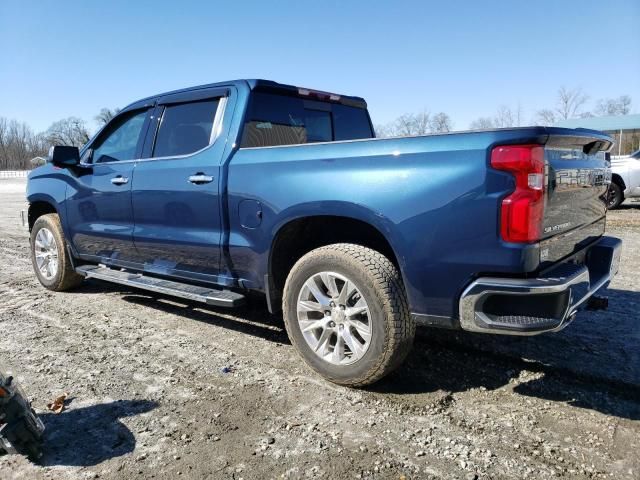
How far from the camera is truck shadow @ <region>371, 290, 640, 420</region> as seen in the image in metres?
2.99

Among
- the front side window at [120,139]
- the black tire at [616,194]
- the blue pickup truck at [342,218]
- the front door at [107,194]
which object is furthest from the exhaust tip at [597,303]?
the black tire at [616,194]

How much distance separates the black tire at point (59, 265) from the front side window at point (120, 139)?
3.23 feet

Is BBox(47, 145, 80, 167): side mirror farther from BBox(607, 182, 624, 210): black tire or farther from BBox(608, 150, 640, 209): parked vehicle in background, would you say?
BBox(607, 182, 624, 210): black tire

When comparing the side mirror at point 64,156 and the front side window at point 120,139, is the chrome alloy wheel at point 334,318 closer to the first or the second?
the front side window at point 120,139

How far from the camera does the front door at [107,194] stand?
448cm

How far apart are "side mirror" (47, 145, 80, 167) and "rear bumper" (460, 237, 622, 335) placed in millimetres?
4104

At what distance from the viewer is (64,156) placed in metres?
4.91

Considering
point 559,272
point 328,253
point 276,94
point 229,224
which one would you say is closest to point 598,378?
point 559,272

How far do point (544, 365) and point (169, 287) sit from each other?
2880mm

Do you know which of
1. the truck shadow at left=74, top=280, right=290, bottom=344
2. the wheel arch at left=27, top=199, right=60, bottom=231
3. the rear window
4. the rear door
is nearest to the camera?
the rear door

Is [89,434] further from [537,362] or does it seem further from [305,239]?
[537,362]

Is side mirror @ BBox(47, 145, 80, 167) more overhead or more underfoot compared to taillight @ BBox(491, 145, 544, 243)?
more overhead

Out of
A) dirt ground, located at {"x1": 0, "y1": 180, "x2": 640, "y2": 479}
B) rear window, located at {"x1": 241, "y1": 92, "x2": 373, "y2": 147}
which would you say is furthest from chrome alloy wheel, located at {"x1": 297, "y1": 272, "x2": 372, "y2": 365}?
rear window, located at {"x1": 241, "y1": 92, "x2": 373, "y2": 147}

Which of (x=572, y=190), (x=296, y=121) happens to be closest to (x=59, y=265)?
(x=296, y=121)
